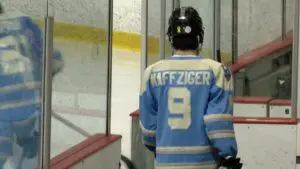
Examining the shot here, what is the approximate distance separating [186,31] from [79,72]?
814mm

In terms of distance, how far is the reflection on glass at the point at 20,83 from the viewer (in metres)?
2.06

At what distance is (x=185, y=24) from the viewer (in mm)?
2176

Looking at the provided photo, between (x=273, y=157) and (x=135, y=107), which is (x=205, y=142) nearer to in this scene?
(x=273, y=157)

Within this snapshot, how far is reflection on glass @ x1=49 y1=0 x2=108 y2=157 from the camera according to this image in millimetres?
2473

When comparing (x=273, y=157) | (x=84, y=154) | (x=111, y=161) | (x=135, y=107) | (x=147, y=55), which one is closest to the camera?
(x=84, y=154)

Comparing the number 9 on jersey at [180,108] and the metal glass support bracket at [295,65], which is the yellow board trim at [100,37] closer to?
the number 9 on jersey at [180,108]

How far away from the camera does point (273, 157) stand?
3.19m

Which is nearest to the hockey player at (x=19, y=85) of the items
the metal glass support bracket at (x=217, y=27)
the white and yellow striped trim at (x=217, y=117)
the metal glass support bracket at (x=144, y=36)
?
the white and yellow striped trim at (x=217, y=117)

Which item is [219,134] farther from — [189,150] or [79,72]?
[79,72]

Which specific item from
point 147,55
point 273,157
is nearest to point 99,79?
point 147,55

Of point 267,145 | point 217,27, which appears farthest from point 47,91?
point 217,27

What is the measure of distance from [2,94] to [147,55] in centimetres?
192

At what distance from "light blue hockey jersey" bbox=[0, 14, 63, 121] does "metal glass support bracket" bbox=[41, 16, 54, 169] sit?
22 millimetres

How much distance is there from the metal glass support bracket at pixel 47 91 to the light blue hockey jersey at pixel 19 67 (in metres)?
0.02
